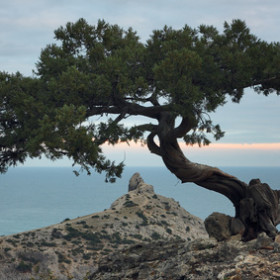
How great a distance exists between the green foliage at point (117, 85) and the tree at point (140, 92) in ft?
0.16

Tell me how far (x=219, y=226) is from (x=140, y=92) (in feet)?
24.4

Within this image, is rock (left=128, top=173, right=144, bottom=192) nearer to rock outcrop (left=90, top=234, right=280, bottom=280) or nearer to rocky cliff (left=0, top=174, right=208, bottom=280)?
rocky cliff (left=0, top=174, right=208, bottom=280)

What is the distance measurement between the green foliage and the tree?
5 centimetres

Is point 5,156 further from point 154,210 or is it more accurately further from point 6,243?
point 154,210

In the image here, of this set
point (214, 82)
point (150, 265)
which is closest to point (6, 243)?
point (150, 265)

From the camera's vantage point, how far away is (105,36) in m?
19.9

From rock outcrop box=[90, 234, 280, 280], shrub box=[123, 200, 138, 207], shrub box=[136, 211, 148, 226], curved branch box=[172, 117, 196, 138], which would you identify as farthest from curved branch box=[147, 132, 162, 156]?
shrub box=[123, 200, 138, 207]

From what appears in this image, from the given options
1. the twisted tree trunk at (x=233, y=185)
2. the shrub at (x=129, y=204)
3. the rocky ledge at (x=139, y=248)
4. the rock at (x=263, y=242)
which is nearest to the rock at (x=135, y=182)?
the rocky ledge at (x=139, y=248)

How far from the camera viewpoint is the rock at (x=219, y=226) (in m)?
19.0

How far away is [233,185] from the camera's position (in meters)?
21.8

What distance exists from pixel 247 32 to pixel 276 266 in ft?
37.9

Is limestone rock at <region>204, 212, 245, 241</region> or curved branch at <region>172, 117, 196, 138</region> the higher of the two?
curved branch at <region>172, 117, 196, 138</region>

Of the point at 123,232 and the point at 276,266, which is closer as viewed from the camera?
the point at 276,266

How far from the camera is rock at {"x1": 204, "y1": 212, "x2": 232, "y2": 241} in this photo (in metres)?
19.0
